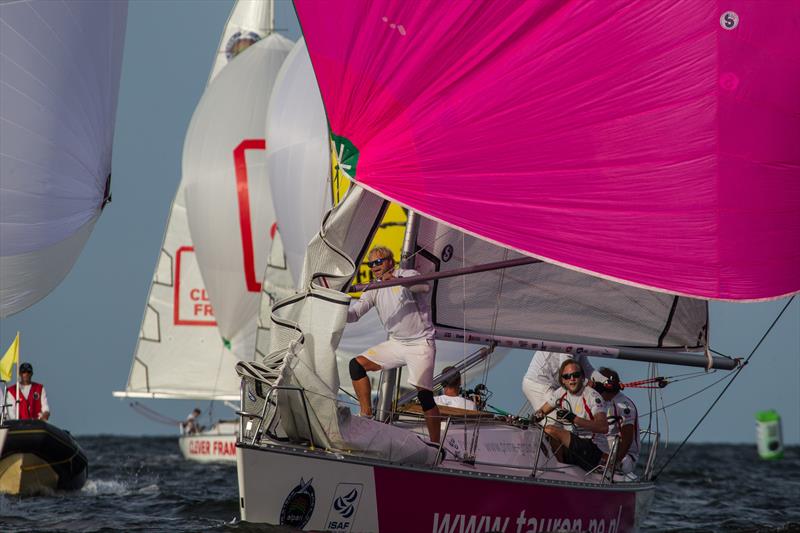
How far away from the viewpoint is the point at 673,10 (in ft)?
28.9

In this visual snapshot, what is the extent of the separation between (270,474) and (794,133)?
450cm

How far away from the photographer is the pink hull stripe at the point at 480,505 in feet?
26.4

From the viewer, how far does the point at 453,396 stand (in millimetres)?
11180

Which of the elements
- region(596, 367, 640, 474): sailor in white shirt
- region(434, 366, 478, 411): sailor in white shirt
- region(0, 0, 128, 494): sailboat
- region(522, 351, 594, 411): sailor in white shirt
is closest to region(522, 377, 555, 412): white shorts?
region(522, 351, 594, 411): sailor in white shirt

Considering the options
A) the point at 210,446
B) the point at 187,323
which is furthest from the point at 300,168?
the point at 187,323

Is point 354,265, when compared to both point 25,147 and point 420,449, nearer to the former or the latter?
point 420,449

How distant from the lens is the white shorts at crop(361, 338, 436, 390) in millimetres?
8906

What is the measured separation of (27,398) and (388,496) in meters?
7.43

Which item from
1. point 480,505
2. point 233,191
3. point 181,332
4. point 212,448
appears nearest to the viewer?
point 480,505

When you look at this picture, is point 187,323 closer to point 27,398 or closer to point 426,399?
point 27,398

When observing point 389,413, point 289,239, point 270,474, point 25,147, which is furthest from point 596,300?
point 289,239

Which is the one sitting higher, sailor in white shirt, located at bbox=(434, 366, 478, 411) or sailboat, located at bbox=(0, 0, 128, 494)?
sailboat, located at bbox=(0, 0, 128, 494)

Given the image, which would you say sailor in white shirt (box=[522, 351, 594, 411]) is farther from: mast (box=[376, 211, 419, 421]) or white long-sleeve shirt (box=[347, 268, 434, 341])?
white long-sleeve shirt (box=[347, 268, 434, 341])

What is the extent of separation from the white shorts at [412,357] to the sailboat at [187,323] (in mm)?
20880
